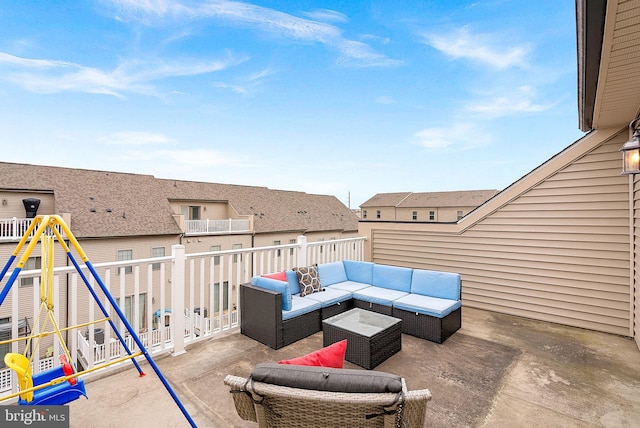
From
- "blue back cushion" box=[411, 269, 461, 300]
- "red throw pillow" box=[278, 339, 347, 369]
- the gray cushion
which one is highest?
the gray cushion

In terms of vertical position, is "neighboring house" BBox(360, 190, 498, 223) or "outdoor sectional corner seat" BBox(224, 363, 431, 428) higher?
"neighboring house" BBox(360, 190, 498, 223)

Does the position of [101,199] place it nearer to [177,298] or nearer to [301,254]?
[301,254]

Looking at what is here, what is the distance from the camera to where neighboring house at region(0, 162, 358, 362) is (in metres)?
10.6

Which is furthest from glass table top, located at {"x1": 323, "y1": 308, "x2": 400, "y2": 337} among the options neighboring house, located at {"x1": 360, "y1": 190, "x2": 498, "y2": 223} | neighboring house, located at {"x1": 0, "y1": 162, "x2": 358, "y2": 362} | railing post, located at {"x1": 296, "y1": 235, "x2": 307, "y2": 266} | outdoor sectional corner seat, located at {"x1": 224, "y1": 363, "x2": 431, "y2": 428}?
neighboring house, located at {"x1": 360, "y1": 190, "x2": 498, "y2": 223}

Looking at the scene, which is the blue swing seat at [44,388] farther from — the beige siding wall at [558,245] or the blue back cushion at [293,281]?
the beige siding wall at [558,245]

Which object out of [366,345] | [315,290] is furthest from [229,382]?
[315,290]

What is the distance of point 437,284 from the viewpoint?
412cm

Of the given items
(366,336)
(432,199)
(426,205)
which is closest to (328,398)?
(366,336)

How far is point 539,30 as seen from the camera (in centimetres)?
579

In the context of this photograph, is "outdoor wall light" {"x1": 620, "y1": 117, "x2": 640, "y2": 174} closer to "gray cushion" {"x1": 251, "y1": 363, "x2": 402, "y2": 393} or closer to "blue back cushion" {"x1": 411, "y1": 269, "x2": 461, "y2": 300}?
"blue back cushion" {"x1": 411, "y1": 269, "x2": 461, "y2": 300}

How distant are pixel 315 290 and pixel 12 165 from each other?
1404cm

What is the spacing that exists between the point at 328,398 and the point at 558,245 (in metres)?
4.81

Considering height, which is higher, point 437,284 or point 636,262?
point 636,262

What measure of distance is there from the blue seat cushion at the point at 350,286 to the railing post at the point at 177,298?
2153mm
